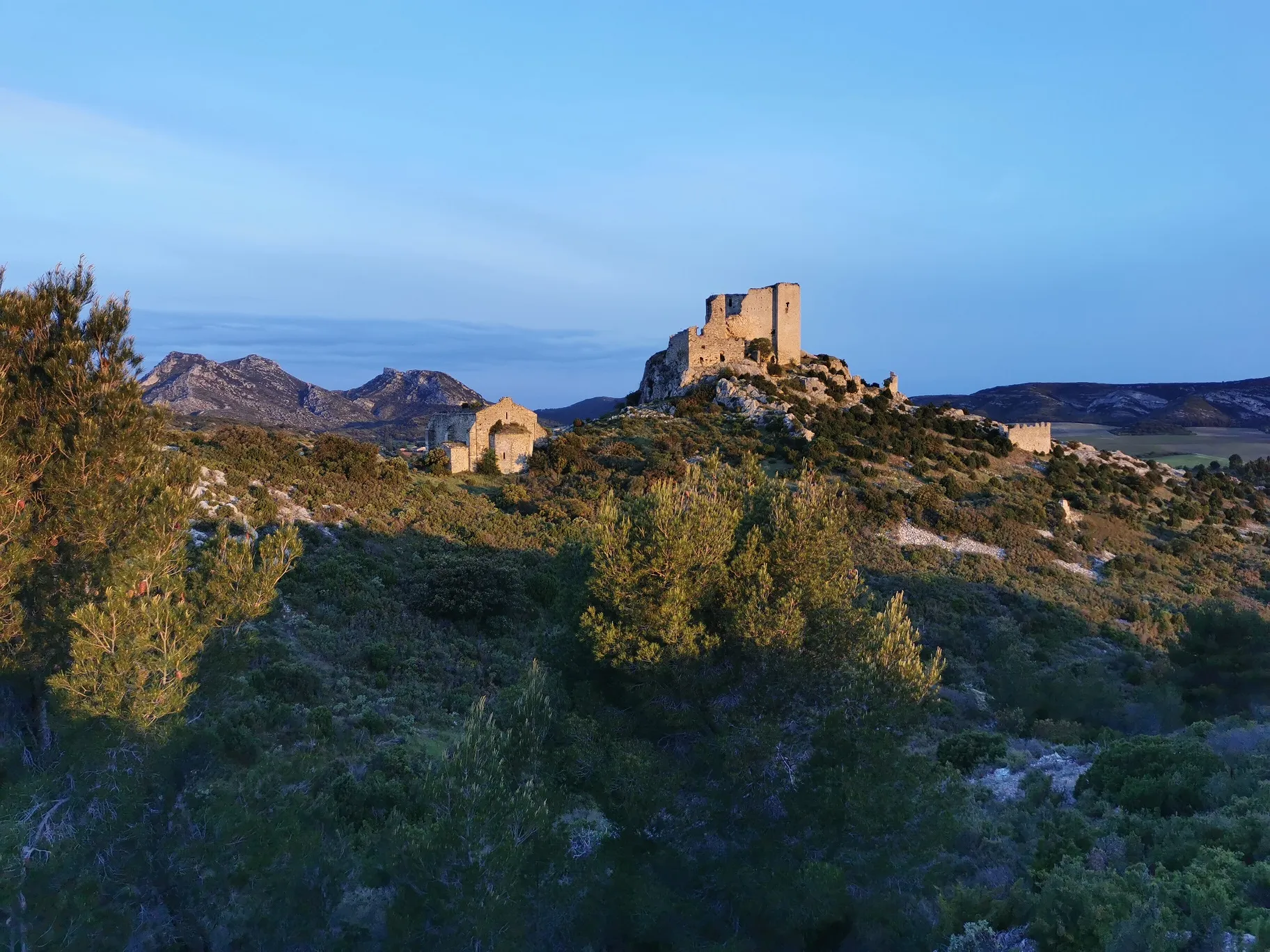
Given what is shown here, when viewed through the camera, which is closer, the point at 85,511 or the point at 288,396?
the point at 85,511

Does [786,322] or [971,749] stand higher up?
[786,322]

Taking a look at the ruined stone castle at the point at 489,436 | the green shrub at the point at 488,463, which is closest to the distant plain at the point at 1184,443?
the ruined stone castle at the point at 489,436

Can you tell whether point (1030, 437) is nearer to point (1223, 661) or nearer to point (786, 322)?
point (786, 322)

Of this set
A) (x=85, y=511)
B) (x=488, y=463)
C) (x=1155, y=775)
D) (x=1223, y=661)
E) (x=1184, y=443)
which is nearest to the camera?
(x=85, y=511)

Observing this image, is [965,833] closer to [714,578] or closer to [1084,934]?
[1084,934]

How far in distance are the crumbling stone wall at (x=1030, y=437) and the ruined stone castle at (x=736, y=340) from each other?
17.2m

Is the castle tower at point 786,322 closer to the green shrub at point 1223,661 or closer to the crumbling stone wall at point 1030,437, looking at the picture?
the crumbling stone wall at point 1030,437

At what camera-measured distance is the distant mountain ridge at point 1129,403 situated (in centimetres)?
10575

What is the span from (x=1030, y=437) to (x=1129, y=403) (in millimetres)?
81269

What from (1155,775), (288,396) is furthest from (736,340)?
(288,396)

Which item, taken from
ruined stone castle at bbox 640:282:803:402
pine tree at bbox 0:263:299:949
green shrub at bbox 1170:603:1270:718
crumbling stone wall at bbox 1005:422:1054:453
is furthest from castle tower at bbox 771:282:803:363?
pine tree at bbox 0:263:299:949

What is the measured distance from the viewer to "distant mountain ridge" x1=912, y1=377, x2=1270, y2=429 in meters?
106

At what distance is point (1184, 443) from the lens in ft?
268

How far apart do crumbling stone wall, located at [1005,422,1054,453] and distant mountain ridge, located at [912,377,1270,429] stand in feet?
145
